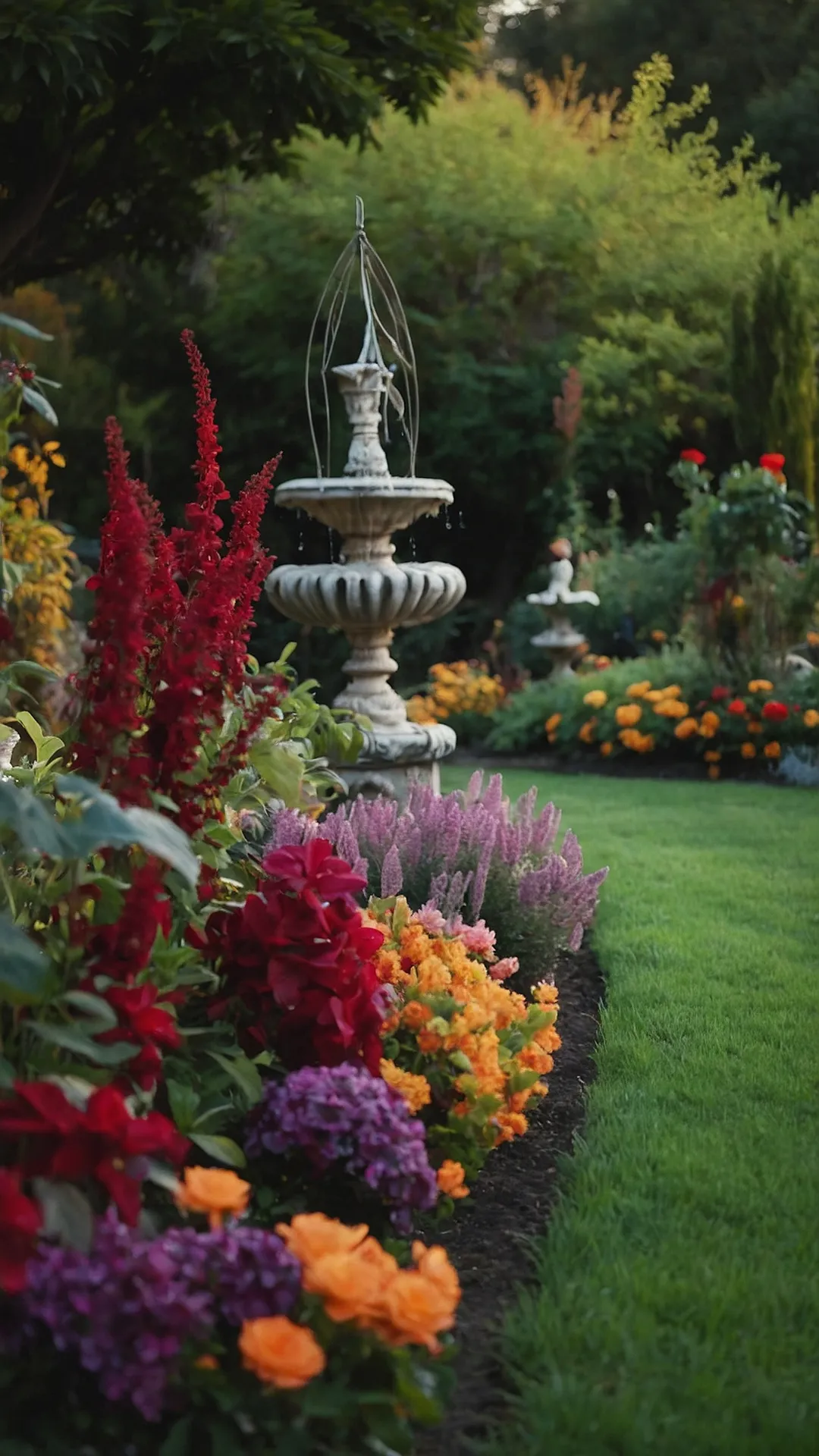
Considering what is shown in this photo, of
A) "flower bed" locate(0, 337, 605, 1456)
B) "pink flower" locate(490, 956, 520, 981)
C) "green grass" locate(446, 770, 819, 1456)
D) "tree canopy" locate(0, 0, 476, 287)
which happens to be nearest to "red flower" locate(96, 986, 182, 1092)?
"flower bed" locate(0, 337, 605, 1456)

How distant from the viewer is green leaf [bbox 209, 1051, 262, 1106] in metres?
2.01

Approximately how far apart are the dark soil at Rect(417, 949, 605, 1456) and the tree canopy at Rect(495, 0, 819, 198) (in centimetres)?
1598

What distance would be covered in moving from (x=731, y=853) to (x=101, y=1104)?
4180 mm

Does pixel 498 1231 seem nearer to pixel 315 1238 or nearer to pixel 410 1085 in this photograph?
pixel 410 1085

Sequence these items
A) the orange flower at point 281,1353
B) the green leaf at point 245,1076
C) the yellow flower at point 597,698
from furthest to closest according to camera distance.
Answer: the yellow flower at point 597,698, the green leaf at point 245,1076, the orange flower at point 281,1353

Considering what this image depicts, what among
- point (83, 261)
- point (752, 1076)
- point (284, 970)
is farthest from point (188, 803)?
point (83, 261)

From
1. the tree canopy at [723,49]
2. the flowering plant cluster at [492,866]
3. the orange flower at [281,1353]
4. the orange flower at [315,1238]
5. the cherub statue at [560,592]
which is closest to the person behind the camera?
the orange flower at [281,1353]

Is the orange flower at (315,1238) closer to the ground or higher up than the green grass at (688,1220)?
higher up

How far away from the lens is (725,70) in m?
17.6

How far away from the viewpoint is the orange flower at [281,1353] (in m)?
1.44

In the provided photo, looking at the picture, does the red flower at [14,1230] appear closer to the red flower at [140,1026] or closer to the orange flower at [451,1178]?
the red flower at [140,1026]

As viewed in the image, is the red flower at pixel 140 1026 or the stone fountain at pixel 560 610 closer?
the red flower at pixel 140 1026

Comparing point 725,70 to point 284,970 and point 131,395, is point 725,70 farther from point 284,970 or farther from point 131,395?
point 284,970

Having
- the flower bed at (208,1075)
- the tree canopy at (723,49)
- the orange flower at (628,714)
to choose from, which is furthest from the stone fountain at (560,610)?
the tree canopy at (723,49)
